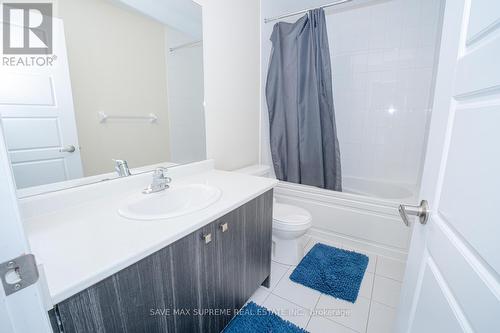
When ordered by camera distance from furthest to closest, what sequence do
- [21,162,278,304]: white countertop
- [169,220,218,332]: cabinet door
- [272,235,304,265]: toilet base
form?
1. [272,235,304,265]: toilet base
2. [169,220,218,332]: cabinet door
3. [21,162,278,304]: white countertop

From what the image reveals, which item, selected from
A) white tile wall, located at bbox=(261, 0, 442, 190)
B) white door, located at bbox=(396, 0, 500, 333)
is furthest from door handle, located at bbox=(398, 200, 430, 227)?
white tile wall, located at bbox=(261, 0, 442, 190)

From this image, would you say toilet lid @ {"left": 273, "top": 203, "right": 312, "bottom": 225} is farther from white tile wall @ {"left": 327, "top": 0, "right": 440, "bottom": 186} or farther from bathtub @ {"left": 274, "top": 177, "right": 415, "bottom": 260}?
white tile wall @ {"left": 327, "top": 0, "right": 440, "bottom": 186}

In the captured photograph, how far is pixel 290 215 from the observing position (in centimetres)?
179

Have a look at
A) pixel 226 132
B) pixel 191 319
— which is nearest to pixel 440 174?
pixel 191 319

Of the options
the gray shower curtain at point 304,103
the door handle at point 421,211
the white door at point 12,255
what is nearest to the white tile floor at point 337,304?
the gray shower curtain at point 304,103

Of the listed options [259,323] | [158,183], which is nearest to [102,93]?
[158,183]

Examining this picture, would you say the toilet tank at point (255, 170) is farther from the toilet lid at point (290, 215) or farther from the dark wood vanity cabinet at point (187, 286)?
the dark wood vanity cabinet at point (187, 286)

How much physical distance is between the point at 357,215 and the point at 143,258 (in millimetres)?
1758

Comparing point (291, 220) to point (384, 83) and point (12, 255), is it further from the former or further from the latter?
point (384, 83)

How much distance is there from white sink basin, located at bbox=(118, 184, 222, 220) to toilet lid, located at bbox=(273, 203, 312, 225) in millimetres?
673

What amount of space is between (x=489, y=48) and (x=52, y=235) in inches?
49.0

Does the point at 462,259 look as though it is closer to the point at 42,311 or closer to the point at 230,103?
the point at 42,311

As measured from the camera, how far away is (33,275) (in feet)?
1.15

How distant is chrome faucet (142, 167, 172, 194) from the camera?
1205 mm
